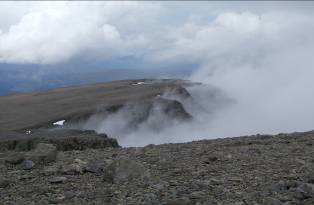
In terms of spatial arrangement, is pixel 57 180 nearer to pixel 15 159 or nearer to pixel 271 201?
pixel 15 159

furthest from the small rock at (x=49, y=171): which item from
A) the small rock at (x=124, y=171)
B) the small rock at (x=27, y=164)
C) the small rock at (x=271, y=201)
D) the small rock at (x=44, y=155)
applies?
the small rock at (x=271, y=201)

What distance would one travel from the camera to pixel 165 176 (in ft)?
36.9

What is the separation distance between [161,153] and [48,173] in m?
3.10

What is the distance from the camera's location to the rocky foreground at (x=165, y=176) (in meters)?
9.78

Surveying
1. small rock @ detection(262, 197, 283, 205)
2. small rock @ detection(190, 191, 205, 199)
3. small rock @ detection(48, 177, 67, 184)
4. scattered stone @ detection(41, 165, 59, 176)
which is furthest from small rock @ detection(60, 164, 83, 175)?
small rock @ detection(262, 197, 283, 205)

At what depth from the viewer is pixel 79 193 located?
33.4ft

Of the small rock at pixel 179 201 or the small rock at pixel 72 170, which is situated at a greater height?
the small rock at pixel 72 170

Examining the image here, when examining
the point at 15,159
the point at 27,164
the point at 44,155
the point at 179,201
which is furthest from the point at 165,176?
the point at 15,159


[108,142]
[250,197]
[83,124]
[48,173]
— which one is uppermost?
[83,124]

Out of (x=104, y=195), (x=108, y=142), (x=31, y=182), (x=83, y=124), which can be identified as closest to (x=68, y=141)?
Answer: (x=108, y=142)

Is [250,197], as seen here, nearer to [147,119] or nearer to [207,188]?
[207,188]

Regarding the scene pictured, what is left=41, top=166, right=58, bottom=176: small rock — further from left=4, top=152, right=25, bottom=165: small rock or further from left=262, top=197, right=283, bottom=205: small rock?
left=262, top=197, right=283, bottom=205: small rock

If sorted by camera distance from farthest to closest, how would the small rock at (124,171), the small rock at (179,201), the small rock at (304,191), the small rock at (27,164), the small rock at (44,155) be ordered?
1. the small rock at (44,155)
2. the small rock at (27,164)
3. the small rock at (124,171)
4. the small rock at (304,191)
5. the small rock at (179,201)

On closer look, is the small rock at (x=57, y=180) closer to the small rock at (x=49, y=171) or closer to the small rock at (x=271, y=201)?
A: the small rock at (x=49, y=171)
